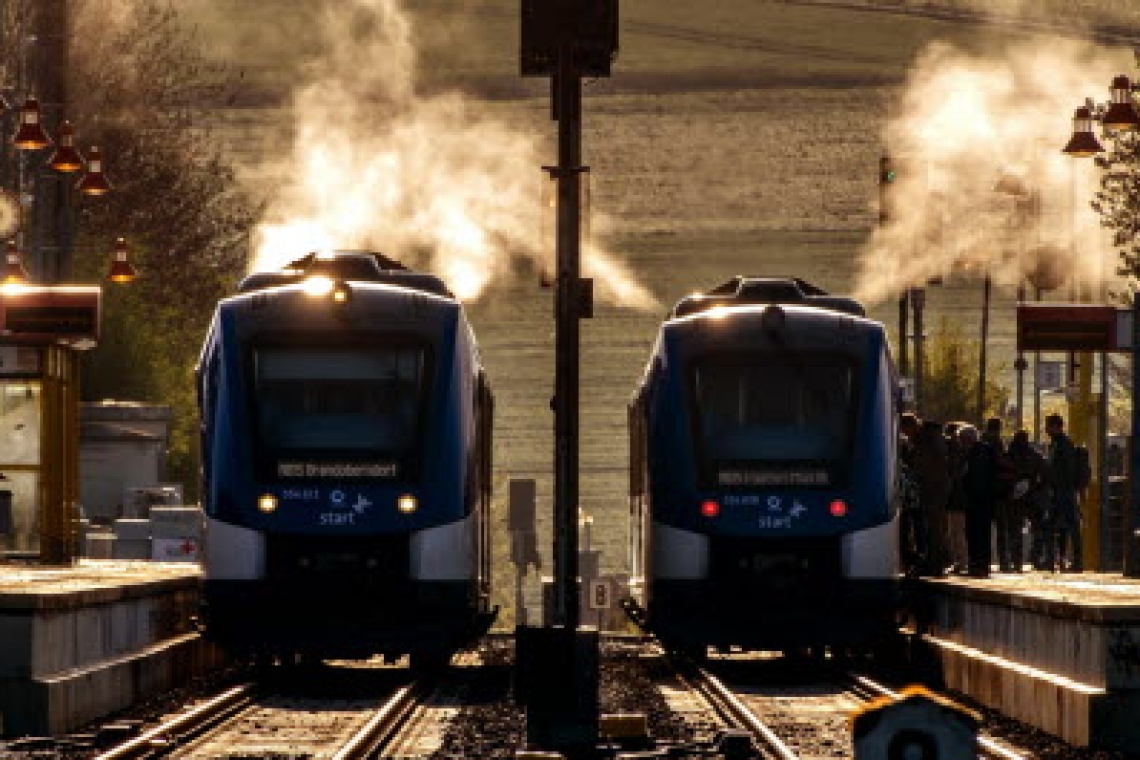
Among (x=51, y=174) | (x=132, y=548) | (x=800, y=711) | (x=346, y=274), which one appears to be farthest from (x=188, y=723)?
(x=132, y=548)

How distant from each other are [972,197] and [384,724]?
5152 centimetres

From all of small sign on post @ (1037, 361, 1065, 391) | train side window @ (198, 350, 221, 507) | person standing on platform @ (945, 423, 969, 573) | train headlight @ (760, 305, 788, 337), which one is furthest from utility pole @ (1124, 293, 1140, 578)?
small sign on post @ (1037, 361, 1065, 391)

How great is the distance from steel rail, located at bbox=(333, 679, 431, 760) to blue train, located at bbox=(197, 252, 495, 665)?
0.71m

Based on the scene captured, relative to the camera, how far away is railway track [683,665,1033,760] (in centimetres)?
2273

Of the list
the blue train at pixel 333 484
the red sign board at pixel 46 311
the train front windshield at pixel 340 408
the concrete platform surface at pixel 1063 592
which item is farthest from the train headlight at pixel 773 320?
the red sign board at pixel 46 311

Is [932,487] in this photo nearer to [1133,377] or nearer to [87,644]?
[1133,377]

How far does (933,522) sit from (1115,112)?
23.8 ft

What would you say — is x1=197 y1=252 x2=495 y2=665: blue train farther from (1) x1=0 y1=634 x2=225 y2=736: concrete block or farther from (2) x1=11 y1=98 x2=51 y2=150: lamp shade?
(2) x1=11 y1=98 x2=51 y2=150: lamp shade

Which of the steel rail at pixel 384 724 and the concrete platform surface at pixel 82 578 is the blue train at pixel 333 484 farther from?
the concrete platform surface at pixel 82 578

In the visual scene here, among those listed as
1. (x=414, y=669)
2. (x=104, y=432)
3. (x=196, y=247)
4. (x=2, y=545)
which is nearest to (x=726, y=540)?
(x=414, y=669)

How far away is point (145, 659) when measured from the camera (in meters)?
28.4

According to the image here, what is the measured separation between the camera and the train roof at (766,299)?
31859 millimetres

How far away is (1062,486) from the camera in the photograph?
3906 centimetres

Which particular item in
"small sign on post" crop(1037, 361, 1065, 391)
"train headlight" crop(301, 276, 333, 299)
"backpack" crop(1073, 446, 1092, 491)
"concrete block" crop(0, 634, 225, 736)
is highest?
"small sign on post" crop(1037, 361, 1065, 391)
